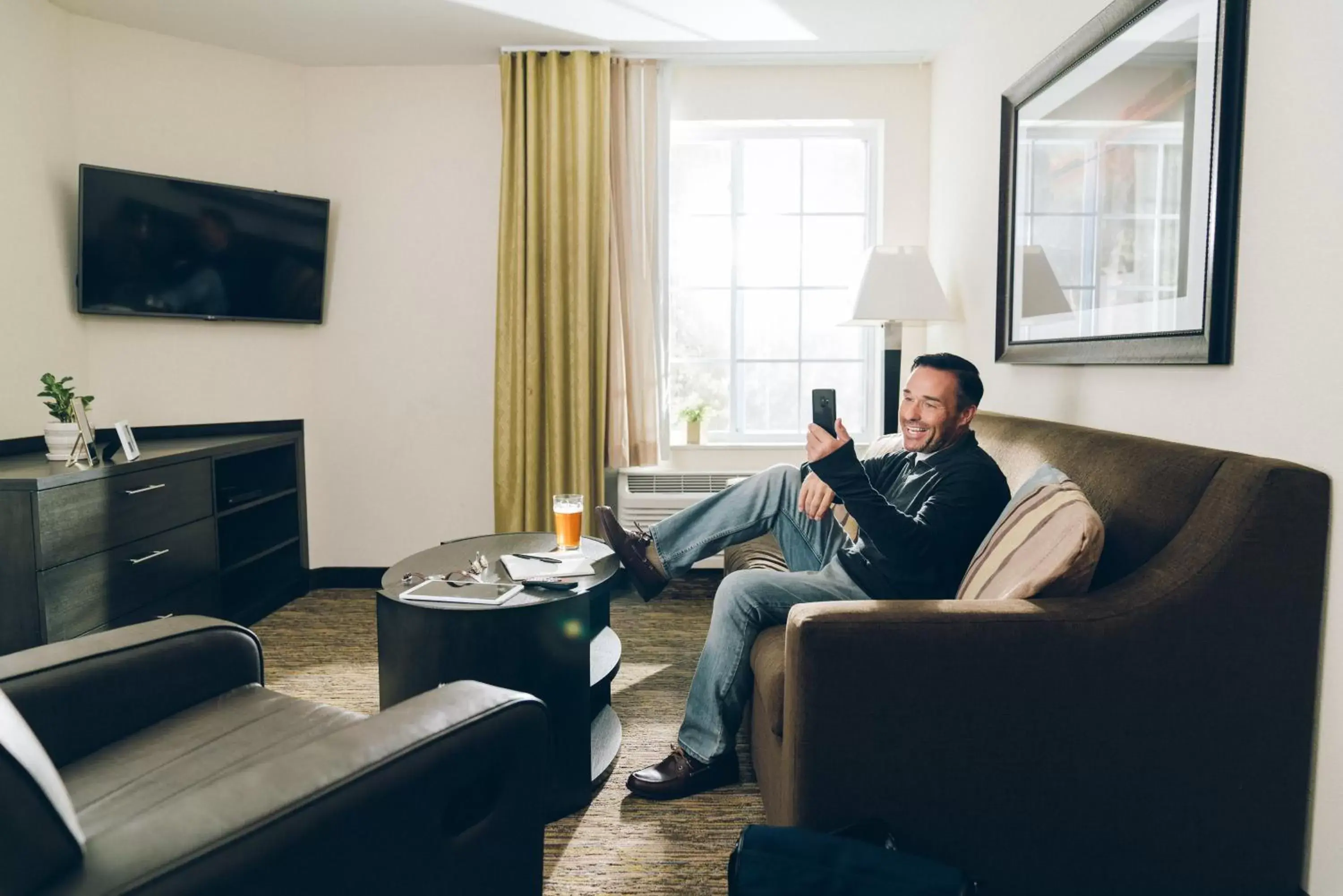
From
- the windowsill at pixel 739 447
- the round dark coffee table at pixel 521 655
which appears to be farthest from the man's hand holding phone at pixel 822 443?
the windowsill at pixel 739 447

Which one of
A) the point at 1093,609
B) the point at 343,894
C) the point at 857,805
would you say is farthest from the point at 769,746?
the point at 343,894

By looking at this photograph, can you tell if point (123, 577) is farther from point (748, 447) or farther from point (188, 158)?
point (748, 447)

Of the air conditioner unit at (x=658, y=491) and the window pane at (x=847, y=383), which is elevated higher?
the window pane at (x=847, y=383)

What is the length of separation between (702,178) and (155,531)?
272cm

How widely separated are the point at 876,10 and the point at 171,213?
114 inches

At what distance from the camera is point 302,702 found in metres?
1.41

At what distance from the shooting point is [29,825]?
0.74 meters

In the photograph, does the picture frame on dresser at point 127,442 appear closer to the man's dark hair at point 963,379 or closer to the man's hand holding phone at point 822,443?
the man's hand holding phone at point 822,443

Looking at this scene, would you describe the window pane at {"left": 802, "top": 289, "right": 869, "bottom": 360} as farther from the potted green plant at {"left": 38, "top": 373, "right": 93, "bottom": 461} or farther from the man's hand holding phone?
the potted green plant at {"left": 38, "top": 373, "right": 93, "bottom": 461}

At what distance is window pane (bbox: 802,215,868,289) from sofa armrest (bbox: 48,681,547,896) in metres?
3.14

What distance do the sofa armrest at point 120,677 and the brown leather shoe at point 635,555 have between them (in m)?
1.06

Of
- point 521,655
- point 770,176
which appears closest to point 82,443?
point 521,655

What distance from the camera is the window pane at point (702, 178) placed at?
152 inches

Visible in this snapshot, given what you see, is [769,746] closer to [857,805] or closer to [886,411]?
[857,805]
